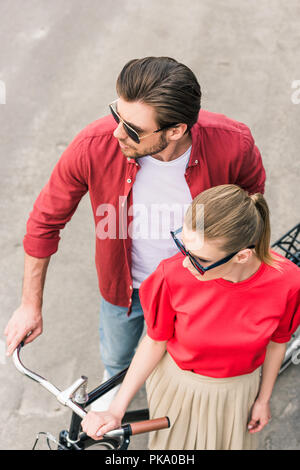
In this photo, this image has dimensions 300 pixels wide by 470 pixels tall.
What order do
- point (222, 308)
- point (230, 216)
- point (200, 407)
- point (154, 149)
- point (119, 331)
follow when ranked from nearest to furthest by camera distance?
point (230, 216) < point (222, 308) < point (154, 149) < point (200, 407) < point (119, 331)

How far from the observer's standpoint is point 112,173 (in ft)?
7.34

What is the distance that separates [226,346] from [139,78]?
995 mm

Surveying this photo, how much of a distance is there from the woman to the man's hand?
0.43m

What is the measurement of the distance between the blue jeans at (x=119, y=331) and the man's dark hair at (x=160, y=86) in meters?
0.94

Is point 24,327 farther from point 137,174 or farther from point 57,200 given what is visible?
point 137,174

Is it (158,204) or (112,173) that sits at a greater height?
(112,173)

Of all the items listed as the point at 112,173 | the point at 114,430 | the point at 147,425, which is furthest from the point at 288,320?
the point at 112,173

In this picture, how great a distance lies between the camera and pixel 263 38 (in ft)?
19.2

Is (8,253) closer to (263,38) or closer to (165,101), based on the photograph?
(165,101)

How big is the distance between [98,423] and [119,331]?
34.9 inches

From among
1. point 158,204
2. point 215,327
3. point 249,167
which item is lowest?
point 215,327

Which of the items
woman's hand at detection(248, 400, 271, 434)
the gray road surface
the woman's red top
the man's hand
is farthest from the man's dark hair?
the gray road surface

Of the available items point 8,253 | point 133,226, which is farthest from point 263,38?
point 133,226
